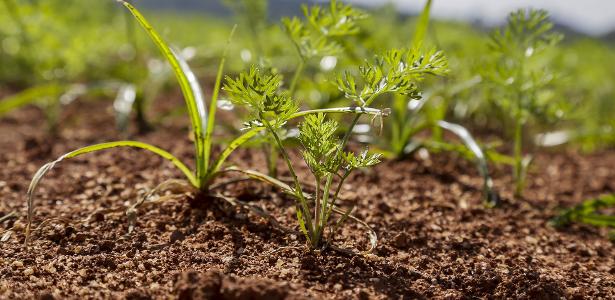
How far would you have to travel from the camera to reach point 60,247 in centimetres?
182

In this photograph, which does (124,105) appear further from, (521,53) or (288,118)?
(521,53)

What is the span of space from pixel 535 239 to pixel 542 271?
336mm

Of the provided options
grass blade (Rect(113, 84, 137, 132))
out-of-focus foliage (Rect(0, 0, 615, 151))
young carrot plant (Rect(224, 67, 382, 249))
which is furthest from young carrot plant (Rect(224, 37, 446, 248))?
grass blade (Rect(113, 84, 137, 132))

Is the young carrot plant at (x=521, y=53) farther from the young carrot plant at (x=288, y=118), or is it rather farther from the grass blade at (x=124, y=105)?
the grass blade at (x=124, y=105)

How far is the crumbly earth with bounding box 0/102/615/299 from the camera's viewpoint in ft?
5.29

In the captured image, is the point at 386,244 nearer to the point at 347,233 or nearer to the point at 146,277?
the point at 347,233

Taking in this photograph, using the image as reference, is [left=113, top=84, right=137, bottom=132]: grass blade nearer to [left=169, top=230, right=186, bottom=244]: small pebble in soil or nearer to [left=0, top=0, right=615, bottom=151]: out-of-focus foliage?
[left=0, top=0, right=615, bottom=151]: out-of-focus foliage

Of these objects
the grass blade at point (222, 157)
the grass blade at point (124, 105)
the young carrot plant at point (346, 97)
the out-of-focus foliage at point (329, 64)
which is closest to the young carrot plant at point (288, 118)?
the young carrot plant at point (346, 97)

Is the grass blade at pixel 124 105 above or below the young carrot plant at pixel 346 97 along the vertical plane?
above

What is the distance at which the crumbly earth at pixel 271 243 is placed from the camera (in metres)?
1.61

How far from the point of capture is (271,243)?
1.87 m

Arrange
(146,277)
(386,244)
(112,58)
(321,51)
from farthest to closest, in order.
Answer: (112,58) → (321,51) → (386,244) → (146,277)

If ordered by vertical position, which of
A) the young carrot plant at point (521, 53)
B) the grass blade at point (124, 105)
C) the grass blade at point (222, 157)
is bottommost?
the grass blade at point (222, 157)

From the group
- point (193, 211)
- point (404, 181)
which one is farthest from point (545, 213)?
point (193, 211)
